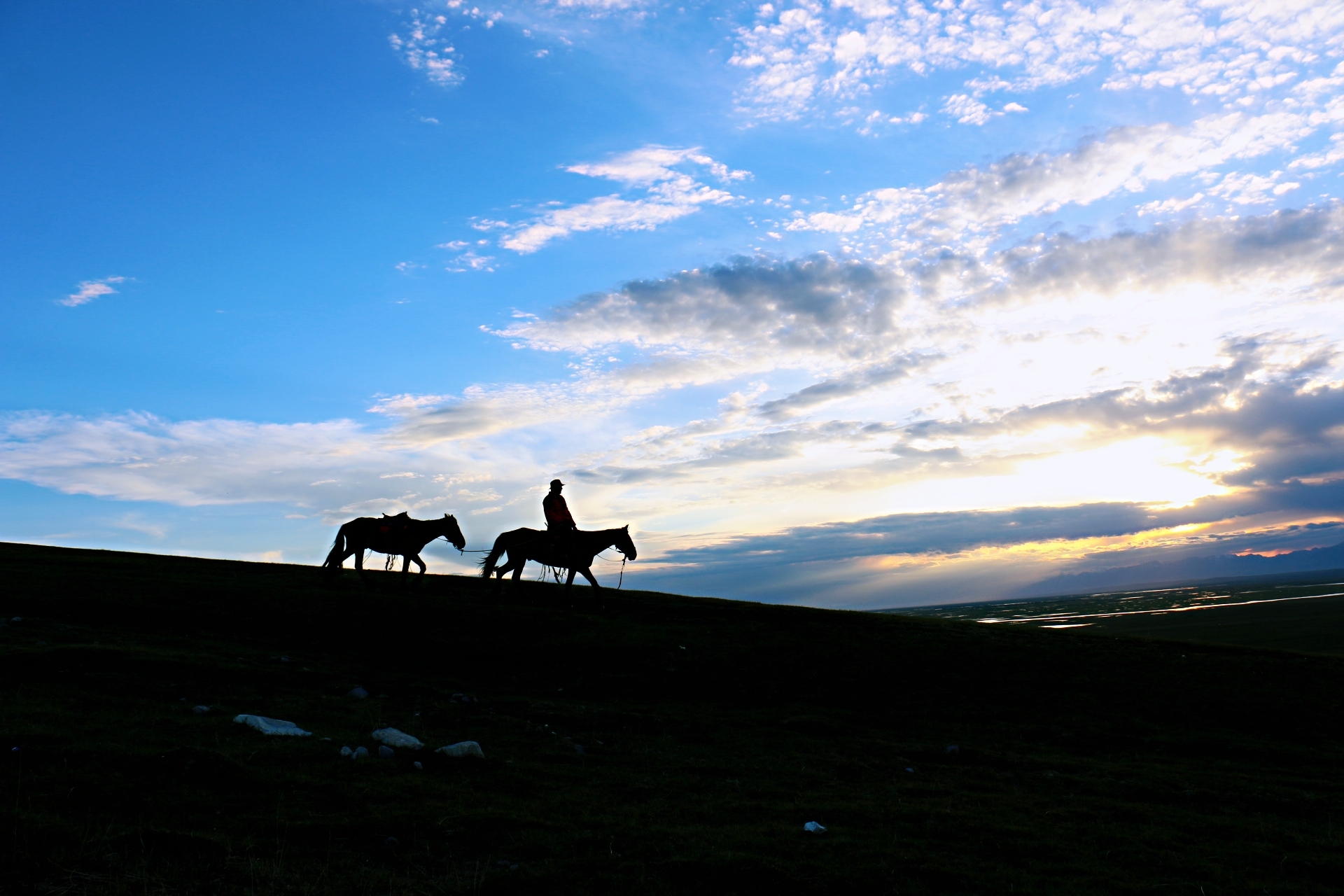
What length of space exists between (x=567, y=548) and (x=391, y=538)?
715cm

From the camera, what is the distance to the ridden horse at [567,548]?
97.1 ft

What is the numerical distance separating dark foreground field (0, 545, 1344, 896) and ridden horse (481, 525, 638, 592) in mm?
1822

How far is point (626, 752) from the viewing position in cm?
1457

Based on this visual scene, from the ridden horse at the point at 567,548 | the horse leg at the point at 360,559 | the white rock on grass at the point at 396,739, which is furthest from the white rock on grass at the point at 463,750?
the horse leg at the point at 360,559

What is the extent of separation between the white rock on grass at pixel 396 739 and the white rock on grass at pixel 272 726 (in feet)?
3.70

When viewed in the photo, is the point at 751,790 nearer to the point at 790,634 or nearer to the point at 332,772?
the point at 332,772

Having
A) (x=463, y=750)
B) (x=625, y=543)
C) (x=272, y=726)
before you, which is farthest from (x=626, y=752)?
(x=625, y=543)

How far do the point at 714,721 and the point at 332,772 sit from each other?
381 inches

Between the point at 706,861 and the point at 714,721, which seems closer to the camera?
the point at 706,861

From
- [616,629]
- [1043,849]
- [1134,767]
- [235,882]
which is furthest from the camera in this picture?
[616,629]

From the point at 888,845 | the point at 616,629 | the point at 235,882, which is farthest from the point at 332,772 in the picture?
the point at 616,629

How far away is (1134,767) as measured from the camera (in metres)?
16.7

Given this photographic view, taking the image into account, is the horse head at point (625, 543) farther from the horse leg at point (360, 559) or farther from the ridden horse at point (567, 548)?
the horse leg at point (360, 559)

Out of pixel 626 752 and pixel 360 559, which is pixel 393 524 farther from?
pixel 626 752
